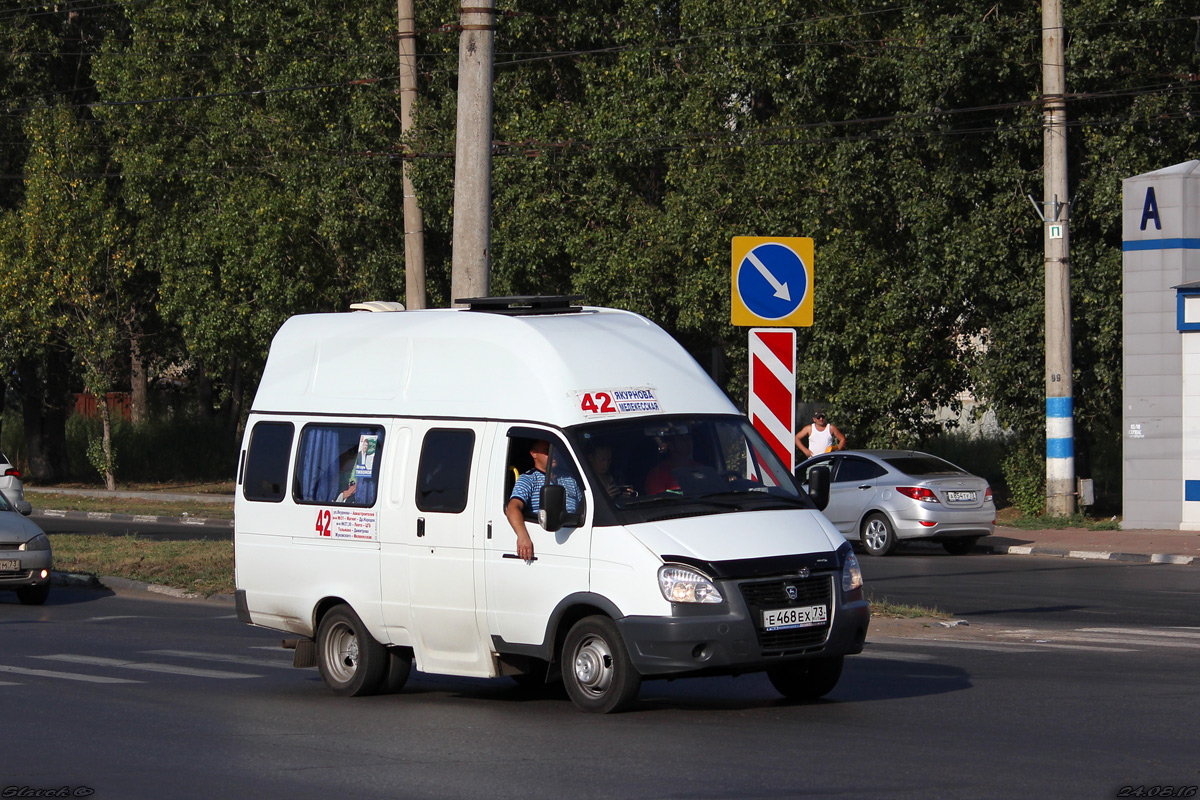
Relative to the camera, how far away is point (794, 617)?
9414 millimetres

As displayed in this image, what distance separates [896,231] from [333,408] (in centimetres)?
2086

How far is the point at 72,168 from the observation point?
136ft

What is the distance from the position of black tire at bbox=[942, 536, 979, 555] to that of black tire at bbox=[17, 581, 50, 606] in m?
13.0

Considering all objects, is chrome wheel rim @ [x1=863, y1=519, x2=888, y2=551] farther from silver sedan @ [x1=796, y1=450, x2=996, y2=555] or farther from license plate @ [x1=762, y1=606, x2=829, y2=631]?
license plate @ [x1=762, y1=606, x2=829, y2=631]

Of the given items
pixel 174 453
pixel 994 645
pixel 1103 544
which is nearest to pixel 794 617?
pixel 994 645

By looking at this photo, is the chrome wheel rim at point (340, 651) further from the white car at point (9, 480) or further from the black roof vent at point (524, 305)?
the white car at point (9, 480)

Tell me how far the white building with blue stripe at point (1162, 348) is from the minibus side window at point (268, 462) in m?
18.7

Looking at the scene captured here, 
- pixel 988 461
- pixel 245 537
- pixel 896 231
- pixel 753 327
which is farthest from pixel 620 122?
pixel 245 537

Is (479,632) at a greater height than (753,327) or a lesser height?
lesser

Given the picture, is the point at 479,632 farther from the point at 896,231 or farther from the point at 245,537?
the point at 896,231

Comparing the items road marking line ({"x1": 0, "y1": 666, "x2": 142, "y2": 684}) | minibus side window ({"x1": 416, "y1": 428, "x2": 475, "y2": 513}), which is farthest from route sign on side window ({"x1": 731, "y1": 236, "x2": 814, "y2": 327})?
road marking line ({"x1": 0, "y1": 666, "x2": 142, "y2": 684})

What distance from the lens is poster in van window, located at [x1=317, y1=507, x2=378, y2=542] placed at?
10.9 metres

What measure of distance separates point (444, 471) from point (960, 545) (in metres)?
15.2

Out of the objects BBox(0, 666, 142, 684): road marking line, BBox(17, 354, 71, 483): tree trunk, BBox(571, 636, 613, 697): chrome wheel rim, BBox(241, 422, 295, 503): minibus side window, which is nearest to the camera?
BBox(571, 636, 613, 697): chrome wheel rim
